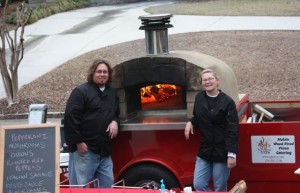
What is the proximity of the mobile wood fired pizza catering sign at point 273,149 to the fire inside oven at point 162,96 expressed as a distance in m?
0.98

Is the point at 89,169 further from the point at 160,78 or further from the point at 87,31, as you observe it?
the point at 87,31

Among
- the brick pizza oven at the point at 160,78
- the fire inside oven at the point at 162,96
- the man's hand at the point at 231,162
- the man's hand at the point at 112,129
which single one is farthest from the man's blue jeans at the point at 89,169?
the man's hand at the point at 231,162

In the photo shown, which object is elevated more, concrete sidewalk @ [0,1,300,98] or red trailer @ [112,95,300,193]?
concrete sidewalk @ [0,1,300,98]

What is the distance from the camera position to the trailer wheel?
20.8 feet

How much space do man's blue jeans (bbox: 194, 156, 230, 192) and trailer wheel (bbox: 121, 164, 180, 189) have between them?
442 mm

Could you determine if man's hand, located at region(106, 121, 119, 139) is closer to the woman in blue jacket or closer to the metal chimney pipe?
the woman in blue jacket

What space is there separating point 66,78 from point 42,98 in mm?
1257

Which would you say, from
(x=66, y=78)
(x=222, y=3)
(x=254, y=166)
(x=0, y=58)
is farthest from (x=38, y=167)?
(x=222, y=3)

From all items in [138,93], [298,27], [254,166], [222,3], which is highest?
[222,3]

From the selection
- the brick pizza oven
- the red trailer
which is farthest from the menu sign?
the brick pizza oven

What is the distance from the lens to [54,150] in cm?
512

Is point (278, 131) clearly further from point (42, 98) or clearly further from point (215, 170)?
point (42, 98)

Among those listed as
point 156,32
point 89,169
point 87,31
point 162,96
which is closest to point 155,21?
point 156,32

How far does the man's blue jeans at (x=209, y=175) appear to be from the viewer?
5.84m
